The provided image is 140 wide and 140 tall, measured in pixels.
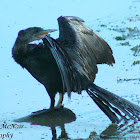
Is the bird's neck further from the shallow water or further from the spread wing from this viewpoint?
the shallow water

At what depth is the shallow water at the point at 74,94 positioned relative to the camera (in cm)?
634

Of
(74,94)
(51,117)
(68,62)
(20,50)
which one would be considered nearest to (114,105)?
(68,62)

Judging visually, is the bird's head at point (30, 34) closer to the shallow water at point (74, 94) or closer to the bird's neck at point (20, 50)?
the bird's neck at point (20, 50)

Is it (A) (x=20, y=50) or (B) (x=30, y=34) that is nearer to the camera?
(A) (x=20, y=50)

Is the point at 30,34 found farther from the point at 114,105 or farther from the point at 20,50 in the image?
the point at 114,105

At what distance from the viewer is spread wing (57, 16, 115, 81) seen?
679 cm

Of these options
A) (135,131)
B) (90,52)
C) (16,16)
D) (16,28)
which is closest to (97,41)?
(90,52)

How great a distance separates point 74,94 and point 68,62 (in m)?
1.94

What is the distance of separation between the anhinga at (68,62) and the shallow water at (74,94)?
1.04 feet

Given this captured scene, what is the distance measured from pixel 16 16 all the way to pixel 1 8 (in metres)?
2.18

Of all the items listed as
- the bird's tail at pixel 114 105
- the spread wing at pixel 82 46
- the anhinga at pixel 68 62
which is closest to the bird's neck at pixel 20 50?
the anhinga at pixel 68 62

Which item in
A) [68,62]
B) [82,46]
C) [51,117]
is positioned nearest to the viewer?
[68,62]

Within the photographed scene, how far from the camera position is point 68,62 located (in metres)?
6.16

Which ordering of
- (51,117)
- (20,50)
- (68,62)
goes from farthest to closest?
(51,117), (20,50), (68,62)
